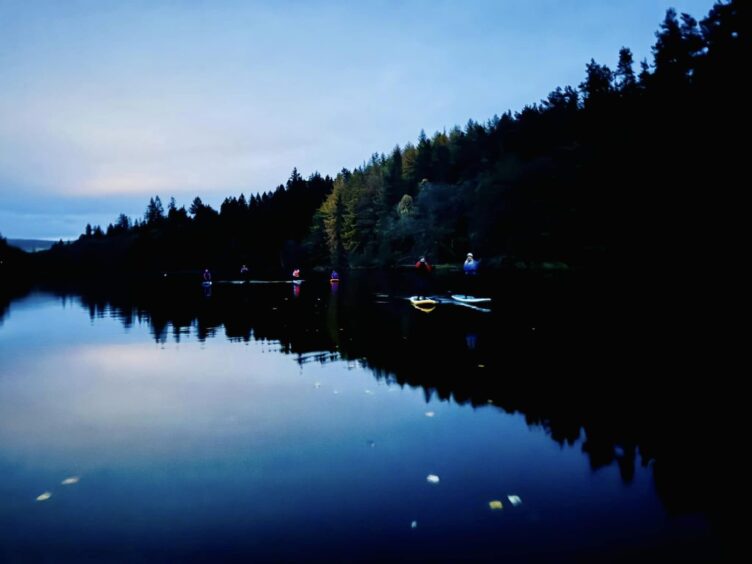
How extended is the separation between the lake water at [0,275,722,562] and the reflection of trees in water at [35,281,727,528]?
2.5 inches

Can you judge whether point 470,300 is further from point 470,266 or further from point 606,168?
point 606,168

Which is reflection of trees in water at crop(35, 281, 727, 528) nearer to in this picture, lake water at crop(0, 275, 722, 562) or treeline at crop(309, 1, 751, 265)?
lake water at crop(0, 275, 722, 562)

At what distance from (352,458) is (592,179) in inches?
1893

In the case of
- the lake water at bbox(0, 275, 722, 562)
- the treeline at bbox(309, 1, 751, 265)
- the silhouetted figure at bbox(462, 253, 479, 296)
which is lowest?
the lake water at bbox(0, 275, 722, 562)

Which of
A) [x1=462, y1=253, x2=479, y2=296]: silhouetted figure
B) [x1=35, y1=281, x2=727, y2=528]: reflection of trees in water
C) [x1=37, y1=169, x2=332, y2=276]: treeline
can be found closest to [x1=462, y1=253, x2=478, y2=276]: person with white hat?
[x1=462, y1=253, x2=479, y2=296]: silhouetted figure

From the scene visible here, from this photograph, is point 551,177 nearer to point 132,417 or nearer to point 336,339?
point 336,339

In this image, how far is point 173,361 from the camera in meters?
14.5

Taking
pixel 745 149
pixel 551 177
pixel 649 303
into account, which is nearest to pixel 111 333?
pixel 649 303

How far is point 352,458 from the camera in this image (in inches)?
278

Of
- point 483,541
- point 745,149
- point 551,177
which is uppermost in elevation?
point 551,177

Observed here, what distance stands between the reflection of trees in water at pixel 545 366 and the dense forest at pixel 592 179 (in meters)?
12.2

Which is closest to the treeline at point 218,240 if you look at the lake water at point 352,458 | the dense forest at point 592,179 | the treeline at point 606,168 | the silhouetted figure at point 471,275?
the dense forest at point 592,179

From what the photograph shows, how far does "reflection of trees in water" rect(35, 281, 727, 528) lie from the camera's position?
23.6 feet

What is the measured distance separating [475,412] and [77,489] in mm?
6153
